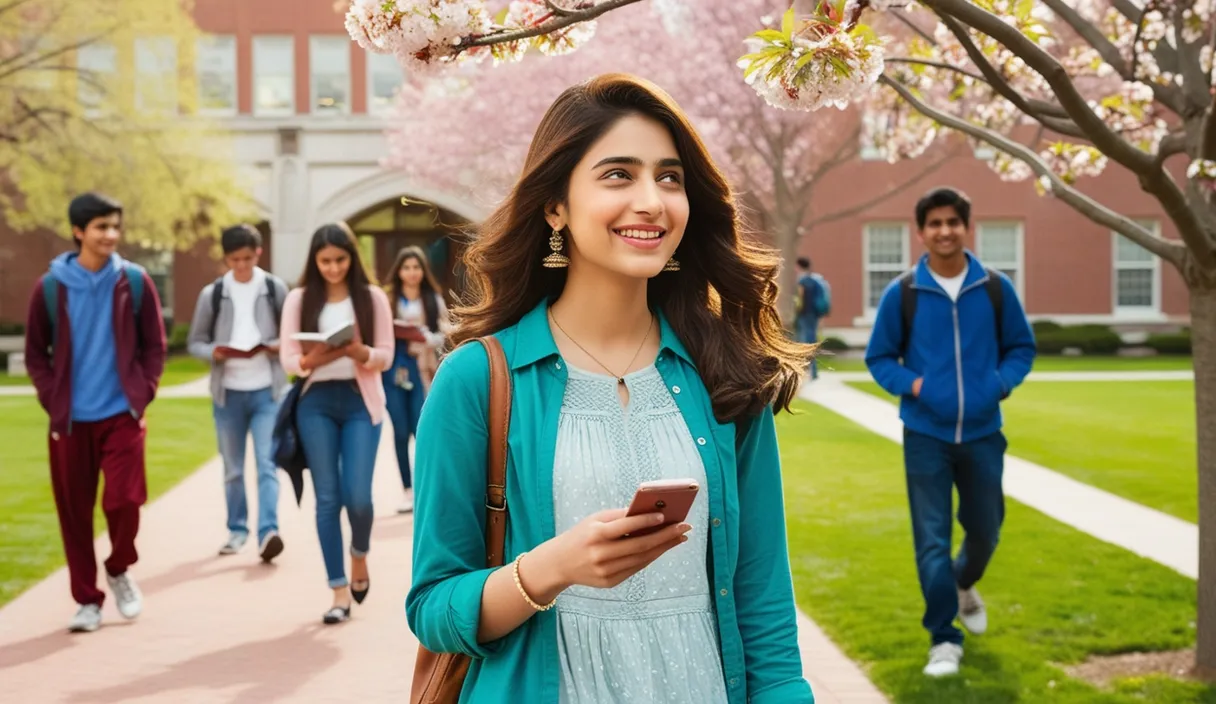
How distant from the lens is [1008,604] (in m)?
7.97

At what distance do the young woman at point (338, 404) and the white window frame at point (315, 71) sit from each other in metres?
31.0

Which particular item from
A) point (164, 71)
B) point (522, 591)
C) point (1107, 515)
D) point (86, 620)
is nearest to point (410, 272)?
point (86, 620)

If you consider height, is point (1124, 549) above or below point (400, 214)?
below

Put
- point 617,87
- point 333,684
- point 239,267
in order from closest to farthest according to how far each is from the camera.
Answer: point 617,87 < point 333,684 < point 239,267

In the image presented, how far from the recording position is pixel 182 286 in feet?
127

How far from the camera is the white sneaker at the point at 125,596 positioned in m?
7.66

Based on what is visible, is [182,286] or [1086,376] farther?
[182,286]

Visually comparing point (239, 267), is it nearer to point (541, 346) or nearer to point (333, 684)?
point (333, 684)

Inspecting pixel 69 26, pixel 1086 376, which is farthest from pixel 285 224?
pixel 1086 376

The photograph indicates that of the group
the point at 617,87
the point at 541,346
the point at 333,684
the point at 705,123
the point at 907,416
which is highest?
the point at 705,123

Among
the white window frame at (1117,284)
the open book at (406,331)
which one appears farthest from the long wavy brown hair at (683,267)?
the white window frame at (1117,284)

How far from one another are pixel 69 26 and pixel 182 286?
1141 centimetres

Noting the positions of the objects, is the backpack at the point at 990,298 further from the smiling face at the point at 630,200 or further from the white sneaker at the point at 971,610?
the smiling face at the point at 630,200

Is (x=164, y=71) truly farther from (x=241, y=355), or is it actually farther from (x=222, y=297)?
(x=241, y=355)
